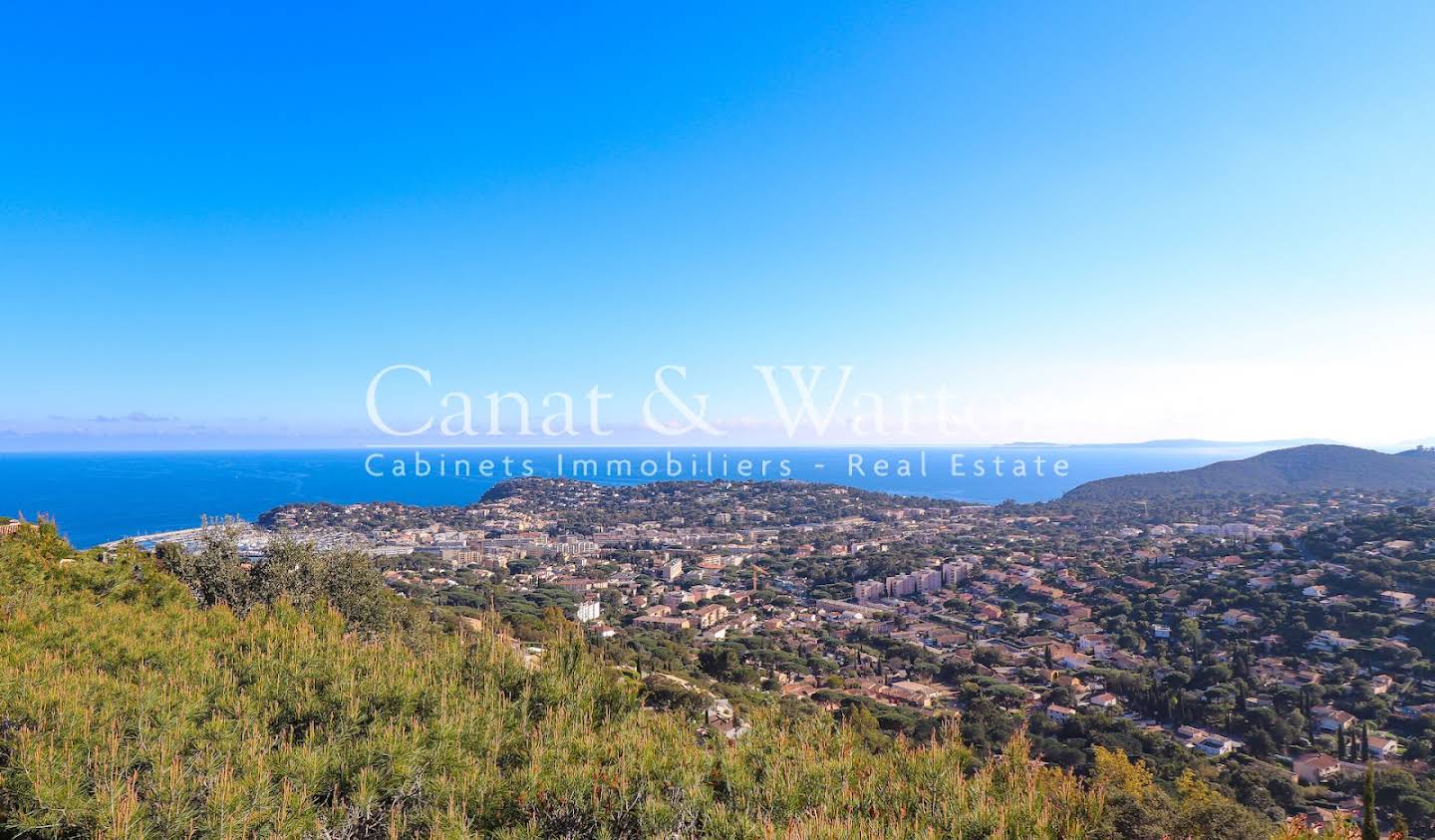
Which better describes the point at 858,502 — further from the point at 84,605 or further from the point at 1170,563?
the point at 84,605

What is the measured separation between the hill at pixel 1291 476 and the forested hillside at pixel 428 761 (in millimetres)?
78054

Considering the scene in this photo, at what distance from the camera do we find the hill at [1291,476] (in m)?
65.6

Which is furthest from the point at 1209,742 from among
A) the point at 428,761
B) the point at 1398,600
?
the point at 428,761

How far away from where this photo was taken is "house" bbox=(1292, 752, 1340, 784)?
510 inches

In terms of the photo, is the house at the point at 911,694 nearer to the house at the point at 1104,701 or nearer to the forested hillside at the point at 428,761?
the house at the point at 1104,701

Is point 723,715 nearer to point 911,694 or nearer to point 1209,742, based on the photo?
point 911,694

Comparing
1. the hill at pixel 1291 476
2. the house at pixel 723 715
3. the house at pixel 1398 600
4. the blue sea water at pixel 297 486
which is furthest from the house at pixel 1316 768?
the hill at pixel 1291 476

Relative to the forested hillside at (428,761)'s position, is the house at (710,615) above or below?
below

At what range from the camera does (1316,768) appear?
1320 cm

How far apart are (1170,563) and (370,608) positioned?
3861 cm

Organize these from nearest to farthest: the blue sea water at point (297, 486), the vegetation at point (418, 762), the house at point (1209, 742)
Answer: the vegetation at point (418, 762)
the house at point (1209, 742)
the blue sea water at point (297, 486)

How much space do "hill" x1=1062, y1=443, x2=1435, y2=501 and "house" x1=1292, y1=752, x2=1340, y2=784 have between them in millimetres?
62930

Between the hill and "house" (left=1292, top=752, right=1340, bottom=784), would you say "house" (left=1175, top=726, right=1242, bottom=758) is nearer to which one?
"house" (left=1292, top=752, right=1340, bottom=784)

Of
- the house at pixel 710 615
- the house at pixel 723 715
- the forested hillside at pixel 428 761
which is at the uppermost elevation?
the forested hillside at pixel 428 761
